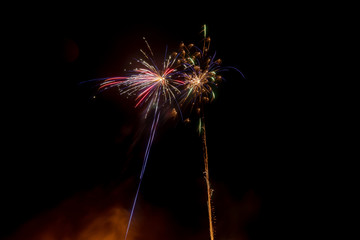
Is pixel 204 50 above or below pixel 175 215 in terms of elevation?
above

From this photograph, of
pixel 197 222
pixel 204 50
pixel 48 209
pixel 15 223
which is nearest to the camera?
pixel 204 50

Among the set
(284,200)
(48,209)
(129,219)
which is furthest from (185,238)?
(48,209)

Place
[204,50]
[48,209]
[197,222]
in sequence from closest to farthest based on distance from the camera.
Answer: [204,50] → [48,209] → [197,222]

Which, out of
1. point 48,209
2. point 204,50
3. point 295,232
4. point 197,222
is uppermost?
point 204,50

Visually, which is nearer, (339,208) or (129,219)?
(339,208)

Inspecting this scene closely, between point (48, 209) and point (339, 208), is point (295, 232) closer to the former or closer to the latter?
point (339, 208)

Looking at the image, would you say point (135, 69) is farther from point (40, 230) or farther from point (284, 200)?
point (284, 200)

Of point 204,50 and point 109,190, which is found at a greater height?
point 204,50

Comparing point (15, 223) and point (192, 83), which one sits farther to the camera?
point (15, 223)

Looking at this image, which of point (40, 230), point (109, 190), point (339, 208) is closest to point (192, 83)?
point (109, 190)
